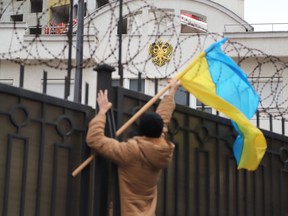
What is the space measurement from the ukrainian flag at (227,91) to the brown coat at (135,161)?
1048mm

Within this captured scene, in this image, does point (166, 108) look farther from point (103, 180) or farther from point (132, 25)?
point (132, 25)

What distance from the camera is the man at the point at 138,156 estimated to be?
571 centimetres

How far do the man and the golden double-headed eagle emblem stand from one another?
43.3 feet

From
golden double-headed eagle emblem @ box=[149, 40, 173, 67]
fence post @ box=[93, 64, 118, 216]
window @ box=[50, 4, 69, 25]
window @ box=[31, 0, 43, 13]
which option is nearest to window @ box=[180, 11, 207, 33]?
A: golden double-headed eagle emblem @ box=[149, 40, 173, 67]

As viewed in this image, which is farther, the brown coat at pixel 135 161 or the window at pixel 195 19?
the window at pixel 195 19

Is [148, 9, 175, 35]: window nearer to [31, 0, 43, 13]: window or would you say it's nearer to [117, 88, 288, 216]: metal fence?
[117, 88, 288, 216]: metal fence

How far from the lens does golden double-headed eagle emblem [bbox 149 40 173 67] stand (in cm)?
1911

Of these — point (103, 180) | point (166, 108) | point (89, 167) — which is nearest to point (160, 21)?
point (166, 108)

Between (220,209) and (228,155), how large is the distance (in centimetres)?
59

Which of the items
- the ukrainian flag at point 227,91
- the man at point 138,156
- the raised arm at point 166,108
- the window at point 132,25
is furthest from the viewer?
the window at point 132,25

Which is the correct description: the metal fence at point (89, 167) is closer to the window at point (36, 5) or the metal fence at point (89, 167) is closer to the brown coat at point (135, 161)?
the brown coat at point (135, 161)

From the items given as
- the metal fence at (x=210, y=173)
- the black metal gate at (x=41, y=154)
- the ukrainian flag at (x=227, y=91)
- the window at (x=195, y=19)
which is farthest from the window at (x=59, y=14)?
the black metal gate at (x=41, y=154)

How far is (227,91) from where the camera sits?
692 centimetres

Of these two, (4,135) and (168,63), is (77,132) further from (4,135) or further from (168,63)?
(168,63)
